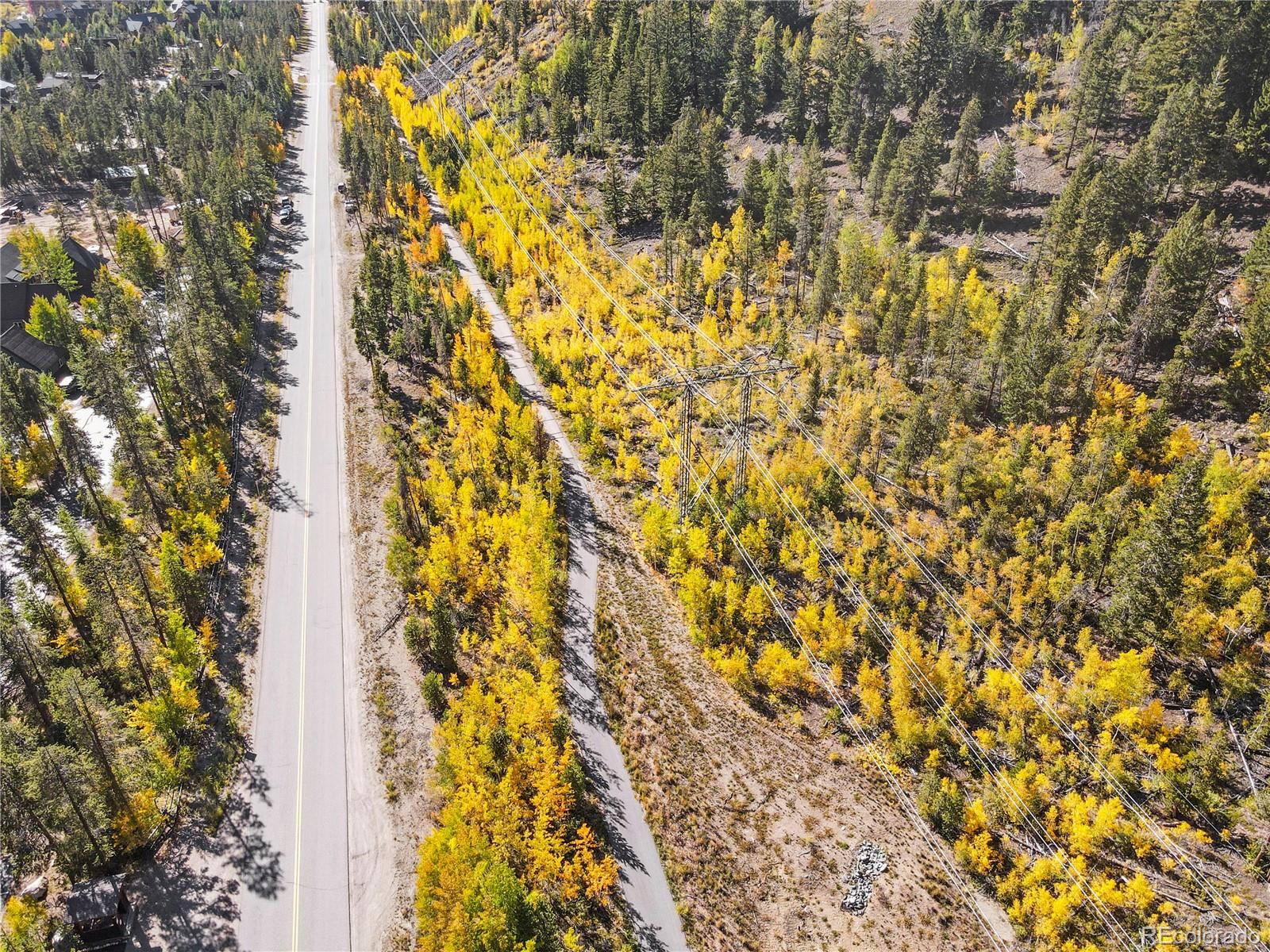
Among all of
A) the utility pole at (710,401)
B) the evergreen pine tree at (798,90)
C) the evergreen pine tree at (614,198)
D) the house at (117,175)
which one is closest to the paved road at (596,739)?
the utility pole at (710,401)

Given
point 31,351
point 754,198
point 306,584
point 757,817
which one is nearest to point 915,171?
point 754,198

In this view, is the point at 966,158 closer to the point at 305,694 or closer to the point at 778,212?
the point at 778,212

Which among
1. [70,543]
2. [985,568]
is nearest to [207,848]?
[70,543]

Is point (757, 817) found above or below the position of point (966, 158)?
below

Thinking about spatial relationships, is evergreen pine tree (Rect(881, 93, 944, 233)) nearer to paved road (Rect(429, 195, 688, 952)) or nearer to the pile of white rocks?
paved road (Rect(429, 195, 688, 952))

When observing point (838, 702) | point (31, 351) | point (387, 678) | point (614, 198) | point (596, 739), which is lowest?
point (596, 739)

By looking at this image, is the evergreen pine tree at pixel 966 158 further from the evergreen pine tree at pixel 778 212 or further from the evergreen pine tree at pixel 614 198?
the evergreen pine tree at pixel 614 198
